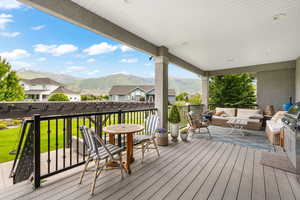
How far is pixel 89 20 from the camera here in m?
2.52

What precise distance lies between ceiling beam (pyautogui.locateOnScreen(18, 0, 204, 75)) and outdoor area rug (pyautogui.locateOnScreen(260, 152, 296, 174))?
379cm

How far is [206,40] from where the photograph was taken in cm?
388

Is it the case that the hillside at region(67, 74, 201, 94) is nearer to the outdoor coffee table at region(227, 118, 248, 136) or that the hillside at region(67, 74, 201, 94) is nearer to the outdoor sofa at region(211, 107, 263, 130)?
the outdoor sofa at region(211, 107, 263, 130)

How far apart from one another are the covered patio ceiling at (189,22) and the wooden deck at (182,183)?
2.60 m

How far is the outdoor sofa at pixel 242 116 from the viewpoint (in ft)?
18.5

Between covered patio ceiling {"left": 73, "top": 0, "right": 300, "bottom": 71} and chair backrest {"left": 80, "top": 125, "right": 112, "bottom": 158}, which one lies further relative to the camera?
covered patio ceiling {"left": 73, "top": 0, "right": 300, "bottom": 71}

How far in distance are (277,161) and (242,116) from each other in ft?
12.5

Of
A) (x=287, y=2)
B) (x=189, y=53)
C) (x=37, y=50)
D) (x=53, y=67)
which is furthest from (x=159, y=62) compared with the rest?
(x=53, y=67)

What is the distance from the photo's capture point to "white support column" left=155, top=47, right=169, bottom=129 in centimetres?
418

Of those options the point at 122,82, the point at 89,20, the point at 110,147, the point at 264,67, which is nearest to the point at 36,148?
the point at 110,147

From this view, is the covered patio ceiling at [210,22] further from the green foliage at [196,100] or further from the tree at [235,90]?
the green foliage at [196,100]

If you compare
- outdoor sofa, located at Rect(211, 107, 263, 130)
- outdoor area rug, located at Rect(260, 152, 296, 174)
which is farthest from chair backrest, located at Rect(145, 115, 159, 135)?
outdoor sofa, located at Rect(211, 107, 263, 130)

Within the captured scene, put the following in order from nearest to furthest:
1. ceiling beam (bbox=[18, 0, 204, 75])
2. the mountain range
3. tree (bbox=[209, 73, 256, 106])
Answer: ceiling beam (bbox=[18, 0, 204, 75]) < tree (bbox=[209, 73, 256, 106]) < the mountain range

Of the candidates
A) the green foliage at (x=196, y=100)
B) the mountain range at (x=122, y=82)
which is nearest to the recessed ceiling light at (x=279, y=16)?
the green foliage at (x=196, y=100)
